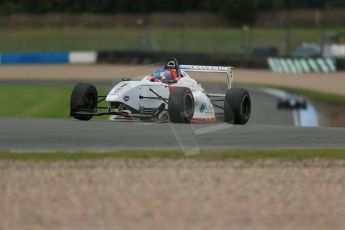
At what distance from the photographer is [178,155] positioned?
496 inches

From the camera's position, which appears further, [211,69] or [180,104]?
[211,69]

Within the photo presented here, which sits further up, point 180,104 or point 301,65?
point 180,104

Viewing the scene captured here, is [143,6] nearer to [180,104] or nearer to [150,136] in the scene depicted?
[180,104]

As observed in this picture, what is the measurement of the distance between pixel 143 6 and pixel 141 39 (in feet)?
62.7

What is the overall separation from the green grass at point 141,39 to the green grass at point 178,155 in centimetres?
4812

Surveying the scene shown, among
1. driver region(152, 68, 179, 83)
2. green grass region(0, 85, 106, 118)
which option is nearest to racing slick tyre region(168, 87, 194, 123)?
driver region(152, 68, 179, 83)

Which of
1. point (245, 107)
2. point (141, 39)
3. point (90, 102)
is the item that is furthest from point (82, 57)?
point (245, 107)

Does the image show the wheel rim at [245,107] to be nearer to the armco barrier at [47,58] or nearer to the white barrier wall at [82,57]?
the white barrier wall at [82,57]

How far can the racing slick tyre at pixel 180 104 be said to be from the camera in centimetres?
1561

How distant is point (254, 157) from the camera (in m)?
12.6

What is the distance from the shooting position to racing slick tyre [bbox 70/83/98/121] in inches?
651

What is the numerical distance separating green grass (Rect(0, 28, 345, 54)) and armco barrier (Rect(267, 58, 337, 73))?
11.3 m

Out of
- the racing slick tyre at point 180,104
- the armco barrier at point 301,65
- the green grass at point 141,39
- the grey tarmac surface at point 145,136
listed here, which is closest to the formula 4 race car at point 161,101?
the racing slick tyre at point 180,104

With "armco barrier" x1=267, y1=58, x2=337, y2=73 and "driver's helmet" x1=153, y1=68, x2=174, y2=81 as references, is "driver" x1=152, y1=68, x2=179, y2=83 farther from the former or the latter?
"armco barrier" x1=267, y1=58, x2=337, y2=73
